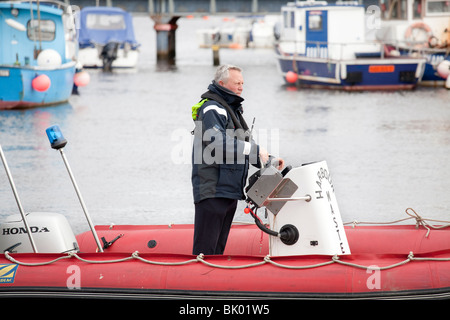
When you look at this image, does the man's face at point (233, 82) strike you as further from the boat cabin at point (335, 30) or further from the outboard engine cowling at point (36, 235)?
the boat cabin at point (335, 30)

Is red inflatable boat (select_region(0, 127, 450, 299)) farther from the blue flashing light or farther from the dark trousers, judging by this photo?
the dark trousers

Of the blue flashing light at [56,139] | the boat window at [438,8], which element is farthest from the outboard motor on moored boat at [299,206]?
the boat window at [438,8]

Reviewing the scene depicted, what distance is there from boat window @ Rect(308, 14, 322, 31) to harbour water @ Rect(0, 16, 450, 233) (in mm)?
1968

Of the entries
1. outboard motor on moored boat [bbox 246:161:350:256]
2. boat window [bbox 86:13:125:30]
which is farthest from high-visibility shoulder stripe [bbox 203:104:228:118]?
boat window [bbox 86:13:125:30]

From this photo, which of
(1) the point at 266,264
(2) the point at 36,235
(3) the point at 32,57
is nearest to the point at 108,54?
(3) the point at 32,57

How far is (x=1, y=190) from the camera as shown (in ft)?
36.9

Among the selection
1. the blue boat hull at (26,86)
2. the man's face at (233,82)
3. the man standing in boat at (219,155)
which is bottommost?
the blue boat hull at (26,86)

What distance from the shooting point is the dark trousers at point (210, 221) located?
555 cm

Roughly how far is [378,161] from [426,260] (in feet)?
27.8

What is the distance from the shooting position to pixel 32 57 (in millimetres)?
21859

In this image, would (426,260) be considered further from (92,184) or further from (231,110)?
(92,184)

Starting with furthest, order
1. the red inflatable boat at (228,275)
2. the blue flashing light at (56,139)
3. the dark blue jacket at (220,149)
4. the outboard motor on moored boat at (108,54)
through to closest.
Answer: the outboard motor on moored boat at (108,54), the blue flashing light at (56,139), the dark blue jacket at (220,149), the red inflatable boat at (228,275)

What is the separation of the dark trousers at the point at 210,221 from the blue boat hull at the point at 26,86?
50.0 feet
